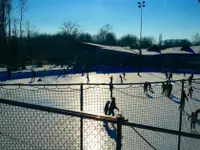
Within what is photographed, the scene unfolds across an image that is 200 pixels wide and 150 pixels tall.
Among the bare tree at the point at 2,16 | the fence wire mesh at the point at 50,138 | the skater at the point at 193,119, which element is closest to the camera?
the fence wire mesh at the point at 50,138

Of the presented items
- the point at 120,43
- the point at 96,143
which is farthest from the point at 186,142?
the point at 120,43

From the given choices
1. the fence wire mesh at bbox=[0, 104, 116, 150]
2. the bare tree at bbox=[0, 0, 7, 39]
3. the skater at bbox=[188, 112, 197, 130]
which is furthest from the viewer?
the bare tree at bbox=[0, 0, 7, 39]

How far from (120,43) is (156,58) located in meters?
51.2

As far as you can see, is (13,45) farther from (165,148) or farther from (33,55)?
(165,148)

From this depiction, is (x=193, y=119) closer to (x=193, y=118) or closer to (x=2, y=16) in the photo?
(x=193, y=118)

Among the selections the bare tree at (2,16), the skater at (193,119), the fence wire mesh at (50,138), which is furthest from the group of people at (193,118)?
the bare tree at (2,16)

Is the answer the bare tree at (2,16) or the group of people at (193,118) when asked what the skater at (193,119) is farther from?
the bare tree at (2,16)

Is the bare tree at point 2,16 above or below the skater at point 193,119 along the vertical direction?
above

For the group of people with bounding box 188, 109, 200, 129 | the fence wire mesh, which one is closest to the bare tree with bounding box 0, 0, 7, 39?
the fence wire mesh

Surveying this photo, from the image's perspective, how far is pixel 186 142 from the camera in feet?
25.0

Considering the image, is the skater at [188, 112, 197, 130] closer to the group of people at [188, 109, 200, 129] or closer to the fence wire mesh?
the group of people at [188, 109, 200, 129]

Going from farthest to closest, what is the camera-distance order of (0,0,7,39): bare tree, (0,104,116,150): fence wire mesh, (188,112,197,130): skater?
(0,0,7,39): bare tree, (188,112,197,130): skater, (0,104,116,150): fence wire mesh

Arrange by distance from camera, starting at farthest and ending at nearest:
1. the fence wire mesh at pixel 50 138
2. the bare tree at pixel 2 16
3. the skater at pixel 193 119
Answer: the bare tree at pixel 2 16, the skater at pixel 193 119, the fence wire mesh at pixel 50 138

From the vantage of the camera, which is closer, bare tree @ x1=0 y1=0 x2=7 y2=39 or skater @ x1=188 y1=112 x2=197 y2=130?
skater @ x1=188 y1=112 x2=197 y2=130
